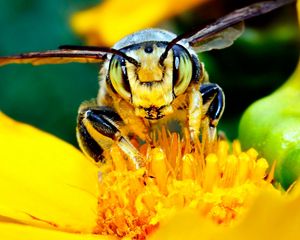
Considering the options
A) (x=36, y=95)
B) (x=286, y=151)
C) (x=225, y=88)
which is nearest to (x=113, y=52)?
(x=286, y=151)

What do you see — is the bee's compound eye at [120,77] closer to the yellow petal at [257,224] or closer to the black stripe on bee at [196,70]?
the black stripe on bee at [196,70]

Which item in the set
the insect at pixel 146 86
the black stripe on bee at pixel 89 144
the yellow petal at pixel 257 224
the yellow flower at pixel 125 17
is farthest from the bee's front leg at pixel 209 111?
the yellow flower at pixel 125 17

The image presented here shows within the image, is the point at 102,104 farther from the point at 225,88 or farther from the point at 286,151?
the point at 225,88

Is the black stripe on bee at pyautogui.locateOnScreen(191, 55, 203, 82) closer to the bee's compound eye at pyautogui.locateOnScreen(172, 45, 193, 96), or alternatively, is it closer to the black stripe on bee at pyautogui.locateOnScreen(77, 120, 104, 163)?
the bee's compound eye at pyautogui.locateOnScreen(172, 45, 193, 96)

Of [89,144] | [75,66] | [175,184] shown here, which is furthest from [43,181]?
[75,66]

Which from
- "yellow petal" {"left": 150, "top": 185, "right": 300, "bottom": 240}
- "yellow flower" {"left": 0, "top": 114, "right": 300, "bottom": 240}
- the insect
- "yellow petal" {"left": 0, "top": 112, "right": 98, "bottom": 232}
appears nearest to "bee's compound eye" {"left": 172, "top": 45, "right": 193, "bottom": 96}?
the insect

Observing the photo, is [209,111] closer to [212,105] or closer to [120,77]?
[212,105]

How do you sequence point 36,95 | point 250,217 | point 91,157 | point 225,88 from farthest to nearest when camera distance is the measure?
point 36,95
point 225,88
point 91,157
point 250,217
